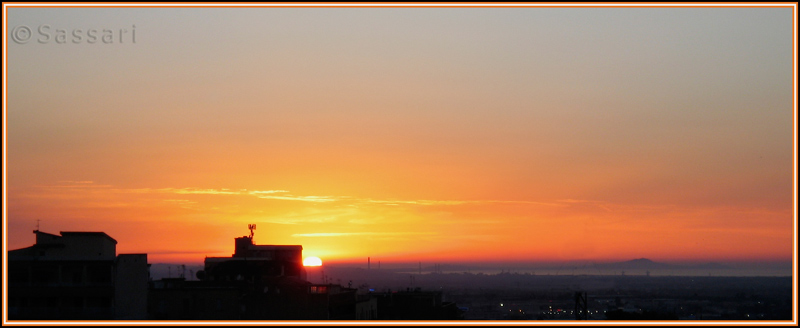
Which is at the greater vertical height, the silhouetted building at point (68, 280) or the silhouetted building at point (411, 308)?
the silhouetted building at point (68, 280)

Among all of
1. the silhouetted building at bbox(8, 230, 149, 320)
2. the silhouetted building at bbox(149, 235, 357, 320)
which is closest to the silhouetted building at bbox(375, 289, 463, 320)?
the silhouetted building at bbox(149, 235, 357, 320)

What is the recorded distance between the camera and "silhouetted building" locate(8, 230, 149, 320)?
4231 cm

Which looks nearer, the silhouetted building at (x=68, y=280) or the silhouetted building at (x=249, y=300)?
the silhouetted building at (x=68, y=280)

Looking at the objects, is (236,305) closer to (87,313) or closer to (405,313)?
(87,313)

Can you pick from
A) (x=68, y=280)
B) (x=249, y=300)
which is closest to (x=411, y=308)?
(x=249, y=300)

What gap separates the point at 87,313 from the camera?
4238cm

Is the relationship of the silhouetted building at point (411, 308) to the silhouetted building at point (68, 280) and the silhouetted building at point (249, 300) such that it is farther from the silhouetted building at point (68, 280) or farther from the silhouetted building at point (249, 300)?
the silhouetted building at point (68, 280)

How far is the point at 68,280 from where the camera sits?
4275 cm

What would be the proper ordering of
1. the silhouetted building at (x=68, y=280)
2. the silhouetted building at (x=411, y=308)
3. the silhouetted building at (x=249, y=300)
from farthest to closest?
the silhouetted building at (x=411, y=308) → the silhouetted building at (x=249, y=300) → the silhouetted building at (x=68, y=280)

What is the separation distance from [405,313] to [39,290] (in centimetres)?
2791

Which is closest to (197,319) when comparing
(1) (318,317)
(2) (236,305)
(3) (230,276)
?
(2) (236,305)

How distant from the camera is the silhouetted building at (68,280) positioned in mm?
42312

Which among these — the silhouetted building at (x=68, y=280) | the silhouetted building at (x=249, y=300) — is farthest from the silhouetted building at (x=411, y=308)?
the silhouetted building at (x=68, y=280)

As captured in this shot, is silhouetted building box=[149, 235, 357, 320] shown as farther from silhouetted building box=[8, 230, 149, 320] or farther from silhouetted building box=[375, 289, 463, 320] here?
silhouetted building box=[375, 289, 463, 320]
